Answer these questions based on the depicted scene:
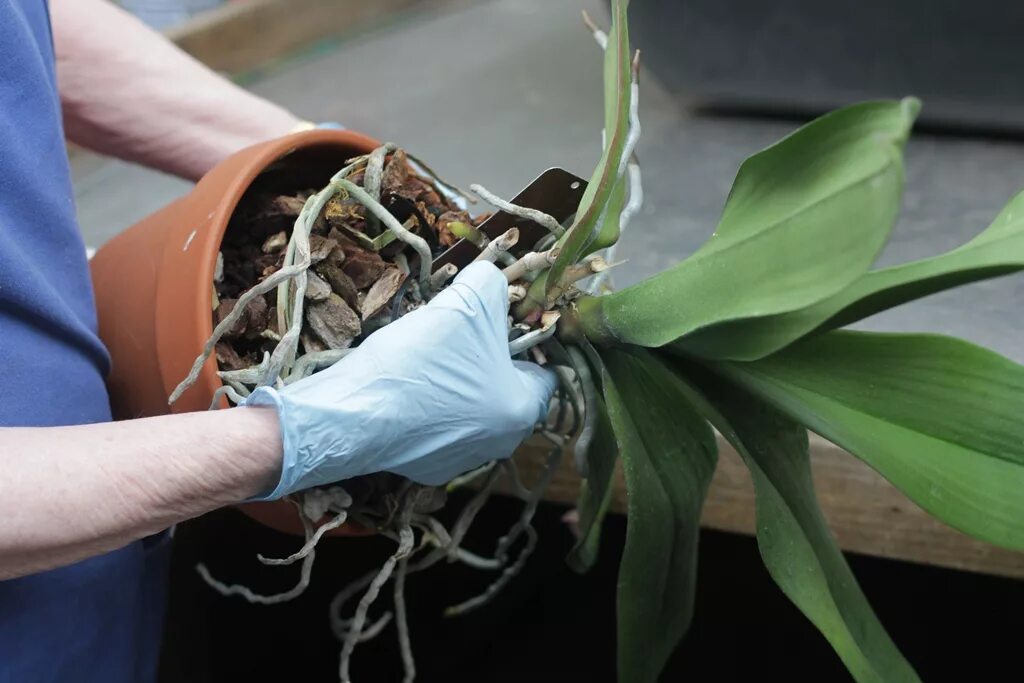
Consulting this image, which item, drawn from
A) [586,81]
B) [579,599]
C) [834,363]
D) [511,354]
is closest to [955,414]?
[834,363]

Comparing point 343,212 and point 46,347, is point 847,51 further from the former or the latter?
point 46,347

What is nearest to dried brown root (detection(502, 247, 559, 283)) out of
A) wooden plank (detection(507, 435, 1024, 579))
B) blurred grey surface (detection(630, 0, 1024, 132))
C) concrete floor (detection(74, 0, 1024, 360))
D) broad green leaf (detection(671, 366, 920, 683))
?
broad green leaf (detection(671, 366, 920, 683))

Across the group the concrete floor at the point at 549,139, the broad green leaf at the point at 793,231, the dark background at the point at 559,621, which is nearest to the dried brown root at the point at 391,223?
the broad green leaf at the point at 793,231

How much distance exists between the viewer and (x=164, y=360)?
49 cm

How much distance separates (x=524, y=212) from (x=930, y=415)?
8.7 inches

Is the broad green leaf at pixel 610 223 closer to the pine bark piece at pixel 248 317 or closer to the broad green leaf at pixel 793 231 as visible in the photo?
the broad green leaf at pixel 793 231

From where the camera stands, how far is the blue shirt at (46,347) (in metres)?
0.48

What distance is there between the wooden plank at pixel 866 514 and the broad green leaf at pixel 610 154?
257mm

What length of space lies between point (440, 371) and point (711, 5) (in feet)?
2.29

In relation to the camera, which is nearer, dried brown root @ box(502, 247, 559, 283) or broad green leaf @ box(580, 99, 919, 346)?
broad green leaf @ box(580, 99, 919, 346)

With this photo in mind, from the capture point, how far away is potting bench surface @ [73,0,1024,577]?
2.26 feet

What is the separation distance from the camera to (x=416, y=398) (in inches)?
18.1

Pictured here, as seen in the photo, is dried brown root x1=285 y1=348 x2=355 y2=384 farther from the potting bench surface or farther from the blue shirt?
the potting bench surface

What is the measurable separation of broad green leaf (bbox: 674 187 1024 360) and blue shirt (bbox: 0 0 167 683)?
349mm
